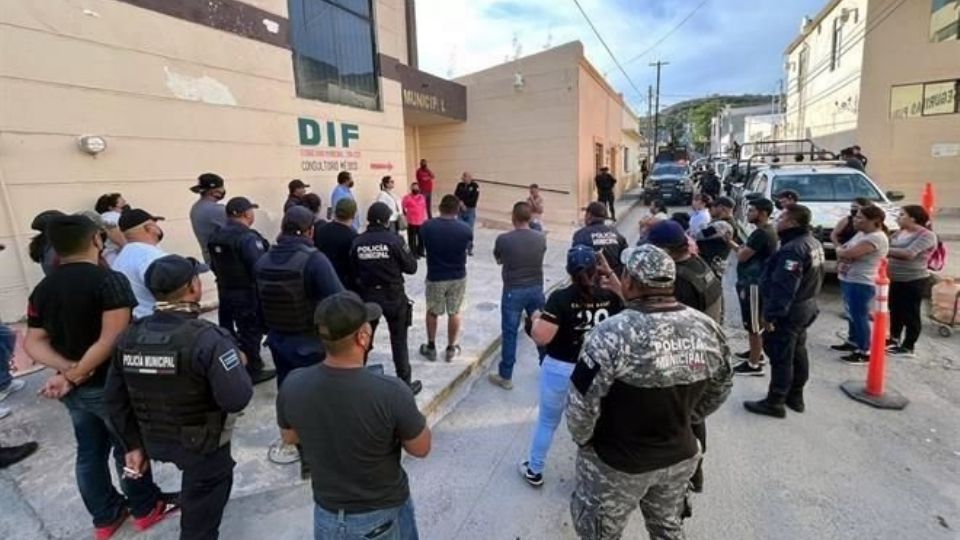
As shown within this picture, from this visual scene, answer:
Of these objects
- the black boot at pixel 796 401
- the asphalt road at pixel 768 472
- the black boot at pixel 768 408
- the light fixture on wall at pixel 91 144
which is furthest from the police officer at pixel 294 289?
the black boot at pixel 796 401

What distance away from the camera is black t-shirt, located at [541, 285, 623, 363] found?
9.17 feet

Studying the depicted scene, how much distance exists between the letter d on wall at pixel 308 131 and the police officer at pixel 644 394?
6.62 meters

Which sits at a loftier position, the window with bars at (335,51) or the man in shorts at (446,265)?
the window with bars at (335,51)

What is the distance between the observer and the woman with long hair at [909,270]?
4754mm

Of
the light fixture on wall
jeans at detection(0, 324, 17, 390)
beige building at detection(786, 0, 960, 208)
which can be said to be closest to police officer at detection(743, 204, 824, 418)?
jeans at detection(0, 324, 17, 390)

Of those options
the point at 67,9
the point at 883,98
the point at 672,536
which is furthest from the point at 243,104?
the point at 883,98

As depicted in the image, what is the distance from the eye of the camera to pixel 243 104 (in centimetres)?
646

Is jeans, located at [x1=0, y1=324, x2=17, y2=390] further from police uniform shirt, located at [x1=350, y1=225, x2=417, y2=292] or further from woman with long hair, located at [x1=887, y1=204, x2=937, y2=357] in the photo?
woman with long hair, located at [x1=887, y1=204, x2=937, y2=357]

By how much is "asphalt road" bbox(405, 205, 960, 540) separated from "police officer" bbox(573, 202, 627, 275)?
57.4 inches

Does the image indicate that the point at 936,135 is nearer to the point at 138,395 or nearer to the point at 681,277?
the point at 681,277

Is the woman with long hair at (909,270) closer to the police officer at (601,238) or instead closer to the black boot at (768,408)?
the black boot at (768,408)

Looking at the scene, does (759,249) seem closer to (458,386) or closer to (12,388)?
(458,386)

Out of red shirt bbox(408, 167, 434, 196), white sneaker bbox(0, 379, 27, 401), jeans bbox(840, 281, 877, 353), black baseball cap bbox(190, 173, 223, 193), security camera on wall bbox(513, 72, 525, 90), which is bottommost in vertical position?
white sneaker bbox(0, 379, 27, 401)

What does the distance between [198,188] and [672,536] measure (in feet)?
15.6
